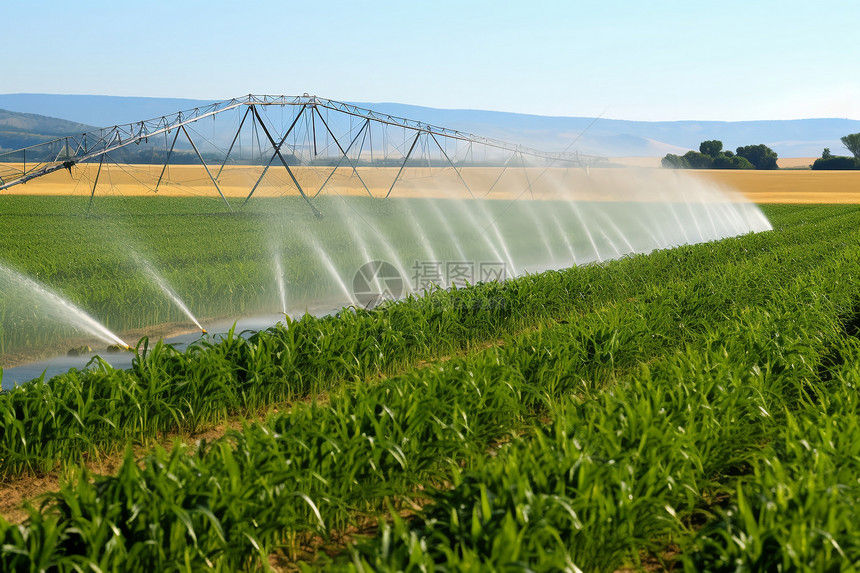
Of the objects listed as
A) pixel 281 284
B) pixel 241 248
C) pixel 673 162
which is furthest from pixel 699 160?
pixel 281 284

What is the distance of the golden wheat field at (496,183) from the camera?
39.3 meters

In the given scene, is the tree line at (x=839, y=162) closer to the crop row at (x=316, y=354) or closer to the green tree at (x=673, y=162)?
the green tree at (x=673, y=162)

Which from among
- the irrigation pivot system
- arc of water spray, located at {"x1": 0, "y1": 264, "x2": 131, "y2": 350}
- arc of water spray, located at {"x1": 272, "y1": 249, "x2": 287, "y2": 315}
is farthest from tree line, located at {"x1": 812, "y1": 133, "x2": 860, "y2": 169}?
arc of water spray, located at {"x1": 0, "y1": 264, "x2": 131, "y2": 350}

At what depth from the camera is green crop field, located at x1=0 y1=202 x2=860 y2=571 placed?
3162mm

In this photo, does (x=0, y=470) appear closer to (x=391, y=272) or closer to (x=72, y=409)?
(x=72, y=409)

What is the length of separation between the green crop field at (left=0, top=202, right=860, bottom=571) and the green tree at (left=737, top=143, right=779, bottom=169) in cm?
11127

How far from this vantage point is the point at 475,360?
6.08 meters

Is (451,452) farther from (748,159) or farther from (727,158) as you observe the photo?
(748,159)

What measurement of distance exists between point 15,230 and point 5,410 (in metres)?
23.9

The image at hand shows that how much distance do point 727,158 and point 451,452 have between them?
366 feet

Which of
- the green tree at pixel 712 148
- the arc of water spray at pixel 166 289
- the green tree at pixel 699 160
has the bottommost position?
the arc of water spray at pixel 166 289

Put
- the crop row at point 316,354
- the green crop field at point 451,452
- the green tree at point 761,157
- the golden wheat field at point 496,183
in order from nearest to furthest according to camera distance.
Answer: the green crop field at point 451,452
the crop row at point 316,354
the golden wheat field at point 496,183
the green tree at point 761,157

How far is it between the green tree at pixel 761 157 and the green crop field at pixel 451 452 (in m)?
111

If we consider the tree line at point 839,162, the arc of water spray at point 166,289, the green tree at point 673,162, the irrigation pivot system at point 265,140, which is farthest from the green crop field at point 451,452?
the tree line at point 839,162
